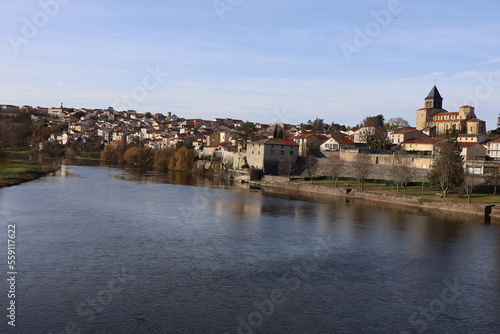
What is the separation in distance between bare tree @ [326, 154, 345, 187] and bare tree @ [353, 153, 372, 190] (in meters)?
1.50

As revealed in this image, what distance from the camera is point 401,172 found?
36.6 metres

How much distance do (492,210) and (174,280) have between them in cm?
2227

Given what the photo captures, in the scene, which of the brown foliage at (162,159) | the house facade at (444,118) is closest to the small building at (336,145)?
the house facade at (444,118)

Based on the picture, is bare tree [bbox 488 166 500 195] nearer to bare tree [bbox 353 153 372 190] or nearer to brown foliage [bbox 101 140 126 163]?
bare tree [bbox 353 153 372 190]

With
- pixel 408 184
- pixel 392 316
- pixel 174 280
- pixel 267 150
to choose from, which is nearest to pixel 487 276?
pixel 392 316

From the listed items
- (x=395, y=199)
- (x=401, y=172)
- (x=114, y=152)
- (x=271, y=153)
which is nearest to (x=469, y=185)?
(x=395, y=199)

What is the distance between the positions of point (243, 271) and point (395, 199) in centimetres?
2159

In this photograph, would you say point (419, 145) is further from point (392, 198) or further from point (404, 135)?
point (392, 198)

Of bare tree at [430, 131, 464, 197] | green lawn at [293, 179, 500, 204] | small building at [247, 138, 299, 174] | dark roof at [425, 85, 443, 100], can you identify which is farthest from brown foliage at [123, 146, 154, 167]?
dark roof at [425, 85, 443, 100]

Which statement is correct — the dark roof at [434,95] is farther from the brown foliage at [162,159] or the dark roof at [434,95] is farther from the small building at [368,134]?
the brown foliage at [162,159]

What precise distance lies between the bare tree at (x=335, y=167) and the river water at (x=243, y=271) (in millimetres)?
13999

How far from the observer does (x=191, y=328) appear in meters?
10.8

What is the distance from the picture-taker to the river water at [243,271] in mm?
11430

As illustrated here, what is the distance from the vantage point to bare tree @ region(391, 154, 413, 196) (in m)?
35.9
